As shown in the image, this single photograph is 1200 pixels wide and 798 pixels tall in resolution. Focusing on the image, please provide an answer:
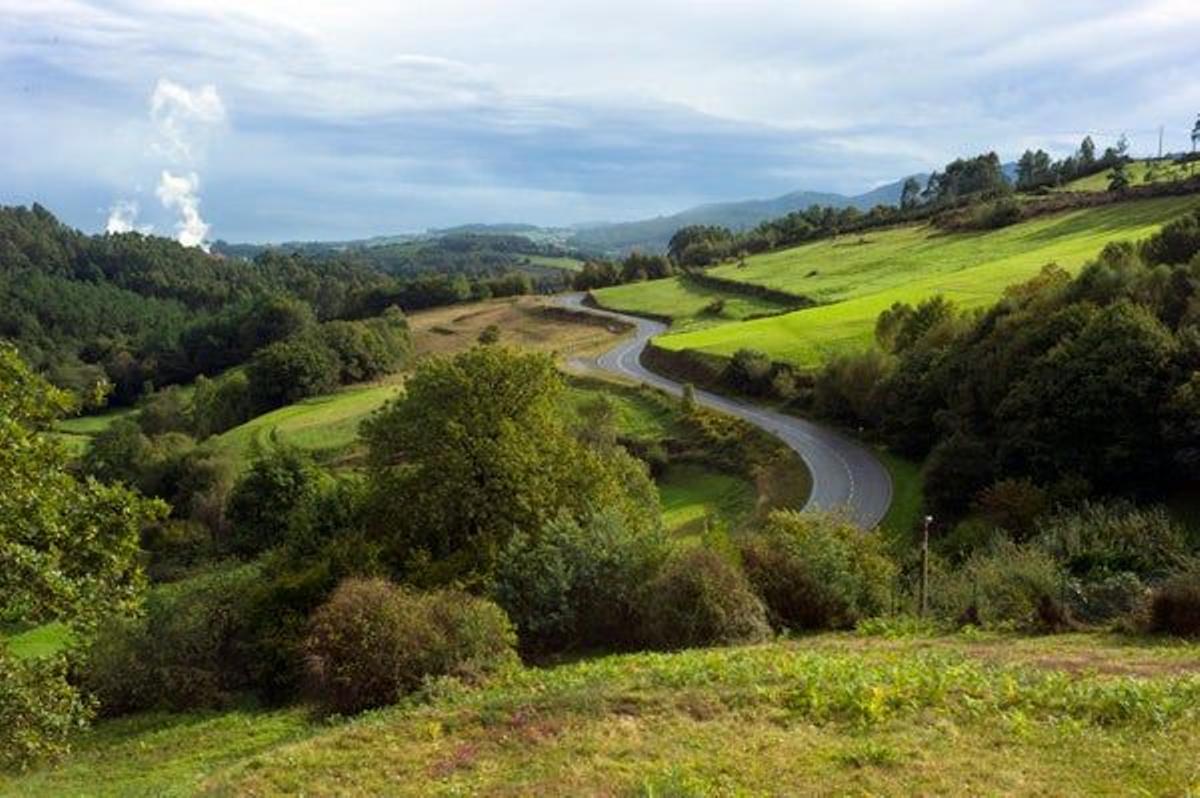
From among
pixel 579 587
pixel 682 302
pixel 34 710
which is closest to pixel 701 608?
pixel 579 587

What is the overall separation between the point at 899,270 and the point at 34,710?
3909 inches

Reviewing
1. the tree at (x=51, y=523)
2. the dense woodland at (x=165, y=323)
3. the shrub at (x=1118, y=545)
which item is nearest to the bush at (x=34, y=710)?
the tree at (x=51, y=523)

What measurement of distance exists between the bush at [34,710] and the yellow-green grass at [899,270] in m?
61.4

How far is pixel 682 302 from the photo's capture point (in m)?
120

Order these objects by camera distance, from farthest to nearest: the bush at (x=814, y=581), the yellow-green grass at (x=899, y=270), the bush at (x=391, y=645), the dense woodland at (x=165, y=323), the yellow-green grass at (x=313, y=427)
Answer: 1. the dense woodland at (x=165, y=323)
2. the yellow-green grass at (x=899, y=270)
3. the yellow-green grass at (x=313, y=427)
4. the bush at (x=814, y=581)
5. the bush at (x=391, y=645)

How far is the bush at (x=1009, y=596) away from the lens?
21844 mm

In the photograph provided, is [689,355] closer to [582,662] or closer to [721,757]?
[582,662]

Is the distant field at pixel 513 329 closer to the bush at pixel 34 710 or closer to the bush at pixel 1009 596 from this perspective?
the bush at pixel 1009 596

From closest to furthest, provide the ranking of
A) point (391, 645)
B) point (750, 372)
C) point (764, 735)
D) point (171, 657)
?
point (764, 735)
point (391, 645)
point (171, 657)
point (750, 372)

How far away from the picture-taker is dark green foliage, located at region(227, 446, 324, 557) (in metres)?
52.1

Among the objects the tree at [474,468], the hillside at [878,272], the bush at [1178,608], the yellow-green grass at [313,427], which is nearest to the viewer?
the bush at [1178,608]

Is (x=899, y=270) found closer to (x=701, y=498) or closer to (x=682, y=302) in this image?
(x=682, y=302)

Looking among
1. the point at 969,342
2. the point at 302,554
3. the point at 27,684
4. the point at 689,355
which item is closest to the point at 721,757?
the point at 27,684

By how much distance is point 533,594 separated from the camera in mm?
24359
